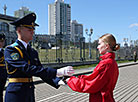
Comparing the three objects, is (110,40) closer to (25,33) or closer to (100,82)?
(100,82)

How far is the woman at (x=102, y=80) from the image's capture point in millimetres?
2941

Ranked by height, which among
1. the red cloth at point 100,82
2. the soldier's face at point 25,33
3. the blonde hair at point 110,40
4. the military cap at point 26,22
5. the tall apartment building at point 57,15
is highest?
the tall apartment building at point 57,15

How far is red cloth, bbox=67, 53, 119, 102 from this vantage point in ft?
9.64

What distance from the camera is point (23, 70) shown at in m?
2.93

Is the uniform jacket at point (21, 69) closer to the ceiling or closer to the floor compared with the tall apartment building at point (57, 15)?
closer to the floor

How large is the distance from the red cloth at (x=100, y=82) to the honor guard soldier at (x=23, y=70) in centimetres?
25

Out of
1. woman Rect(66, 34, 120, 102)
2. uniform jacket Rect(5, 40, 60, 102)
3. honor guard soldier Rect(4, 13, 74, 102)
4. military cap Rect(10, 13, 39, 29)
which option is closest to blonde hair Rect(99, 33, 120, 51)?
woman Rect(66, 34, 120, 102)

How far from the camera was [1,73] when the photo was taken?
482 cm

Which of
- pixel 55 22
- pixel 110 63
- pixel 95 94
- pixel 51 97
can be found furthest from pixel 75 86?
pixel 55 22

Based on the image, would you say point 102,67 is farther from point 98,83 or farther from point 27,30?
point 27,30

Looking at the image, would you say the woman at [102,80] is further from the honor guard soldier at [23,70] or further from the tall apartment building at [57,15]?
the tall apartment building at [57,15]

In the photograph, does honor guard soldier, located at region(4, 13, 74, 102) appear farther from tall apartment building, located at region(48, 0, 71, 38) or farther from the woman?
tall apartment building, located at region(48, 0, 71, 38)

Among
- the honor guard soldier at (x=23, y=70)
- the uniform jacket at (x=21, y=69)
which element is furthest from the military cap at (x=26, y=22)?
the uniform jacket at (x=21, y=69)

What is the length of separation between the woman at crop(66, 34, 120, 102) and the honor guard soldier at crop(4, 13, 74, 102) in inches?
9.6
